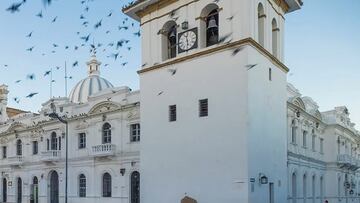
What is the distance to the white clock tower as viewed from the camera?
61.0 ft

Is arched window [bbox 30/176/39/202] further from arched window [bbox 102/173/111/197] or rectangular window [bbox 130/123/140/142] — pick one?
rectangular window [bbox 130/123/140/142]

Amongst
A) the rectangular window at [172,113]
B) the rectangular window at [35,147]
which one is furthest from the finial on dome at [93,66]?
the rectangular window at [172,113]

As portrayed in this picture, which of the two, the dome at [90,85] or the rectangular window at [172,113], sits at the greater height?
the dome at [90,85]

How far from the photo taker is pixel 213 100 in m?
19.6

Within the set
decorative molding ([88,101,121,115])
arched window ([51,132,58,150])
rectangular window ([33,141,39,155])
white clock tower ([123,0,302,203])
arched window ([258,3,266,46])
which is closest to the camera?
white clock tower ([123,0,302,203])

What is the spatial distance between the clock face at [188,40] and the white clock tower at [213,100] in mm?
52

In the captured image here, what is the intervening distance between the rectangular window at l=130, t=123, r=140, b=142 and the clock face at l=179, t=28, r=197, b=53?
9.41m

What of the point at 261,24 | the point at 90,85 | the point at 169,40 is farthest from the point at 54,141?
the point at 261,24

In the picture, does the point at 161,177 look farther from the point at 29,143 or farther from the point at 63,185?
the point at 29,143

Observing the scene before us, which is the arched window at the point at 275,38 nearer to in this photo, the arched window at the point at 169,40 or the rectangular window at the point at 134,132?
the arched window at the point at 169,40

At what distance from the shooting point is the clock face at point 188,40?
20.6 m

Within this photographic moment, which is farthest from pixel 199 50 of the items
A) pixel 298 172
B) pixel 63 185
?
pixel 63 185

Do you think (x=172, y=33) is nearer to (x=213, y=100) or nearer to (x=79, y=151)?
(x=213, y=100)

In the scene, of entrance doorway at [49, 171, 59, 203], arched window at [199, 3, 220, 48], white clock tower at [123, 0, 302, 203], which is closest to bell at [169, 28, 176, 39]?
white clock tower at [123, 0, 302, 203]
